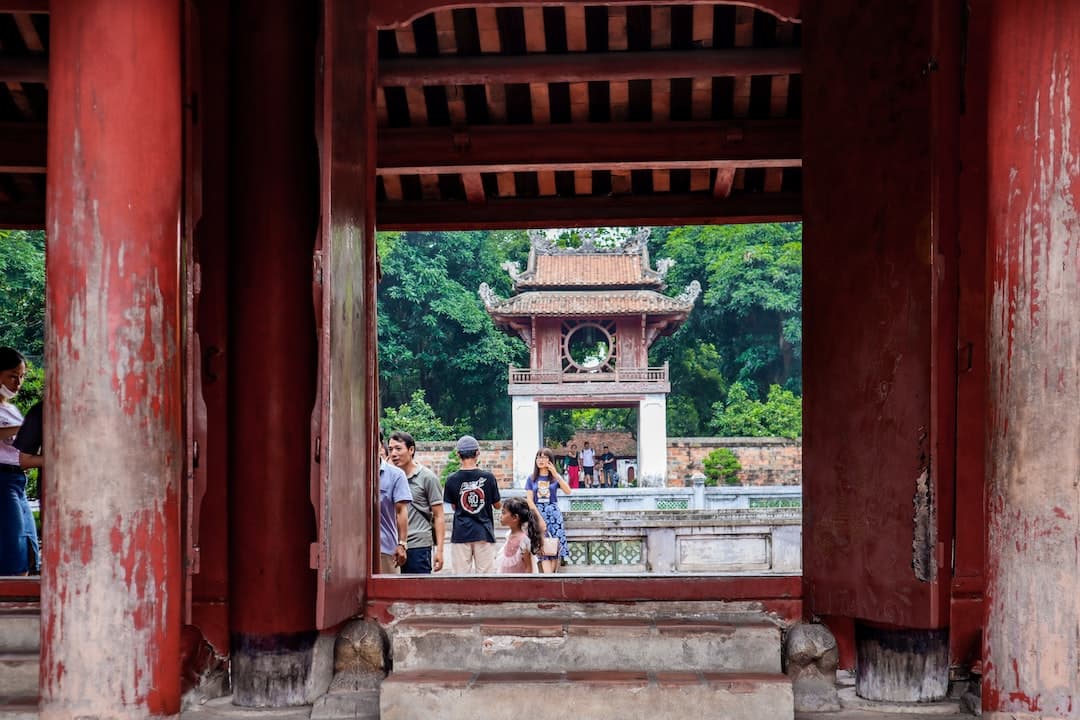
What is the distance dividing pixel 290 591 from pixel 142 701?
0.84m

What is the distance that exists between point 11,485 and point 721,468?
22.6 meters

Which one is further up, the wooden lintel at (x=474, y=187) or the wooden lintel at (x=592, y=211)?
the wooden lintel at (x=474, y=187)

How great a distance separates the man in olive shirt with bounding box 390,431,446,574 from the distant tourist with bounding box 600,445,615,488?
24.5 m

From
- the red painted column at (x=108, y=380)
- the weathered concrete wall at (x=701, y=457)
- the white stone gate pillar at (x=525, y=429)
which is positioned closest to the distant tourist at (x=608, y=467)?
the weathered concrete wall at (x=701, y=457)

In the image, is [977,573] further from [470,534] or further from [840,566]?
[470,534]

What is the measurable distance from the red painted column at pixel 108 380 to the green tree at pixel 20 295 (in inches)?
784

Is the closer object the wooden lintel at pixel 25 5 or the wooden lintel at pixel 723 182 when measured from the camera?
the wooden lintel at pixel 25 5

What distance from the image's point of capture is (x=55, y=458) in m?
2.99

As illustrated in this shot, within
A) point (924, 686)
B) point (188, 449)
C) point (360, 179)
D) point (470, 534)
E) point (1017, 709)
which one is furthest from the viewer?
point (470, 534)

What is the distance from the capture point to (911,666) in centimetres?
368

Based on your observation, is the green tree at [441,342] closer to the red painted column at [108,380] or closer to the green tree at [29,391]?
the green tree at [29,391]

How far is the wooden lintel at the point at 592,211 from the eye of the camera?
6926mm

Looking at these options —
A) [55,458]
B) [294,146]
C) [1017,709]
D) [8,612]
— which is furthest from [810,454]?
[8,612]

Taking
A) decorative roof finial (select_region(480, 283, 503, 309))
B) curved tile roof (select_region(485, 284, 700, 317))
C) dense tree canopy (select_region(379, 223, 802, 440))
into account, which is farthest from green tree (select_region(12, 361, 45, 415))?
dense tree canopy (select_region(379, 223, 802, 440))
